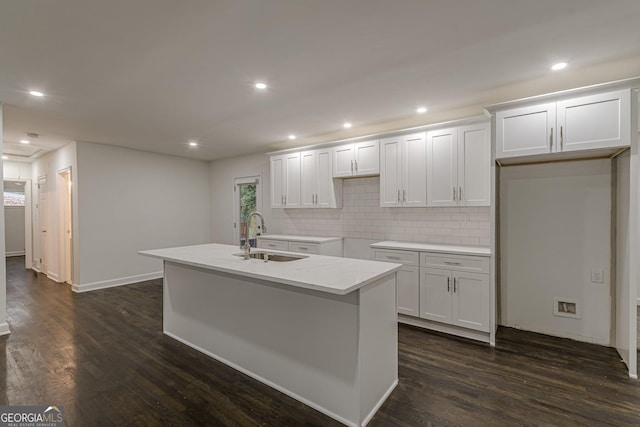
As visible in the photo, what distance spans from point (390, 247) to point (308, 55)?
236cm

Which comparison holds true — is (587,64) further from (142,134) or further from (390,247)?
(142,134)

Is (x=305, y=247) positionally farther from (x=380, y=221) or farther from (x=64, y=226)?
(x=64, y=226)

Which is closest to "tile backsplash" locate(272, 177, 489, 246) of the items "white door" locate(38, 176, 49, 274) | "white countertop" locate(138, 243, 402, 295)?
"white countertop" locate(138, 243, 402, 295)

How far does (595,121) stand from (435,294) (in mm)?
2174

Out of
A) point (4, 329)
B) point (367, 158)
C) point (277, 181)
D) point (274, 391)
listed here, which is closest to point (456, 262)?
point (367, 158)

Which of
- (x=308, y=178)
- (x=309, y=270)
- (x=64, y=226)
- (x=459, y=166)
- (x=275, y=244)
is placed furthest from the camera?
(x=64, y=226)

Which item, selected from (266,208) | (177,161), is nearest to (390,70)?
(266,208)

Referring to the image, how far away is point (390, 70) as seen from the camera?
258cm

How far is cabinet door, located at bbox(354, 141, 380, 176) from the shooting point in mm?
Answer: 4164

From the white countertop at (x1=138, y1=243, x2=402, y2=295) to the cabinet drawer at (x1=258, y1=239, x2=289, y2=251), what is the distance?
197 cm

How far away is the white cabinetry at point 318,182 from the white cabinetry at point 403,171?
0.88 meters

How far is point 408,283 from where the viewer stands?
140 inches

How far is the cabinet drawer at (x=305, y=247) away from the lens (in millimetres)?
4562

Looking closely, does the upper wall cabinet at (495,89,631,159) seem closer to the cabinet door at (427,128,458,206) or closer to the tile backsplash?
the cabinet door at (427,128,458,206)
